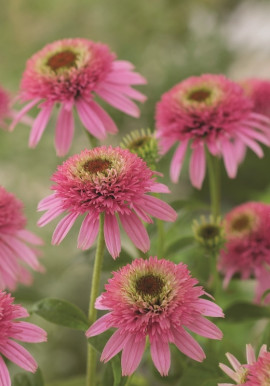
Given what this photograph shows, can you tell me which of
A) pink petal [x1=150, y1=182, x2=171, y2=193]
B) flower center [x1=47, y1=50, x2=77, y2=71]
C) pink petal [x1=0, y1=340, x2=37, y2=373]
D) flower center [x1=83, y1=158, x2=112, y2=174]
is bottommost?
pink petal [x1=0, y1=340, x2=37, y2=373]

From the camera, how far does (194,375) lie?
1.50ft

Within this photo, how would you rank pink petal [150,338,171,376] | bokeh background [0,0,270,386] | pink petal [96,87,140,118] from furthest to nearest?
bokeh background [0,0,270,386]
pink petal [96,87,140,118]
pink petal [150,338,171,376]

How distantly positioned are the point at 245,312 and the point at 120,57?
93 cm

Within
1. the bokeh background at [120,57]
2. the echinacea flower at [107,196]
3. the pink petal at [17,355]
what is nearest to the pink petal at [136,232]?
the echinacea flower at [107,196]

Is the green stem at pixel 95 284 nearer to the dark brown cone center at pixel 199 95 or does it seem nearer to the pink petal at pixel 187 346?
the pink petal at pixel 187 346

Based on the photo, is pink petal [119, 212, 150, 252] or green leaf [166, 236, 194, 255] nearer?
pink petal [119, 212, 150, 252]

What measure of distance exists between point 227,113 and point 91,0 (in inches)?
46.1

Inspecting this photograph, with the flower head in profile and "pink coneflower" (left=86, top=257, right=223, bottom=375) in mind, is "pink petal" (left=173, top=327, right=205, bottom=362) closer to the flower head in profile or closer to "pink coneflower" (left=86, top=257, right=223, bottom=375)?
"pink coneflower" (left=86, top=257, right=223, bottom=375)

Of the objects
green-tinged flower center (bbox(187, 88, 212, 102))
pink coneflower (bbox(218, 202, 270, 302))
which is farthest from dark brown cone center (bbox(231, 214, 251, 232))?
green-tinged flower center (bbox(187, 88, 212, 102))

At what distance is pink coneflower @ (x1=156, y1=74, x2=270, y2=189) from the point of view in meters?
0.61

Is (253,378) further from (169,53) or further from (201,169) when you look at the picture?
(169,53)

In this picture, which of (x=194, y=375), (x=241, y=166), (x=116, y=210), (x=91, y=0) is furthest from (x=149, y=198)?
(x=91, y=0)

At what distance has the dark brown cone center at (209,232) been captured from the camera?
1.80 ft

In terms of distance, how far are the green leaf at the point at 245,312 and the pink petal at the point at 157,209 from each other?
0.54 feet
